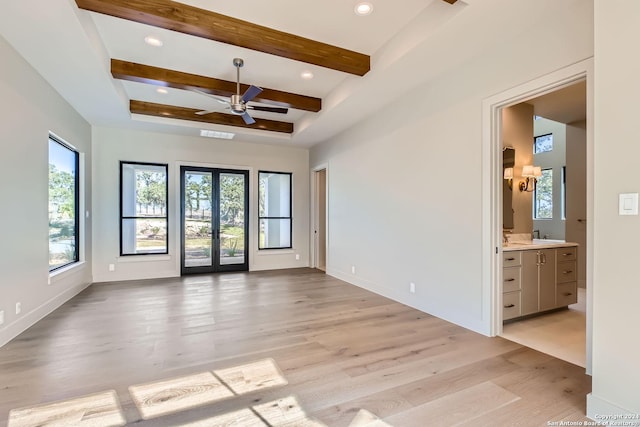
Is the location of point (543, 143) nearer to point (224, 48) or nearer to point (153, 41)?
point (224, 48)

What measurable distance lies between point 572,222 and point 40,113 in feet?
26.4

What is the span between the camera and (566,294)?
399 cm

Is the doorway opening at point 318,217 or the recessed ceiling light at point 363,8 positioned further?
the doorway opening at point 318,217

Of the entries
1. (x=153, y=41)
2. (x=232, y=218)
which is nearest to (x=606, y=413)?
(x=153, y=41)

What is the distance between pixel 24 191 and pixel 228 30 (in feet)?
9.23

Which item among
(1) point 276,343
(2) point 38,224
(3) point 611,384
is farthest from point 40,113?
(3) point 611,384

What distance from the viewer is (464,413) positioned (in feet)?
6.36

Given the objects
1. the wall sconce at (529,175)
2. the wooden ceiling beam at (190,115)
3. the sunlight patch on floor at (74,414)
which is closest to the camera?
the sunlight patch on floor at (74,414)

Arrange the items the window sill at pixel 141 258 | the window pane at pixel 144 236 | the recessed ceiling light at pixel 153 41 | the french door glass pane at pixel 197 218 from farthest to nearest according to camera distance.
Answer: the french door glass pane at pixel 197 218, the window pane at pixel 144 236, the window sill at pixel 141 258, the recessed ceiling light at pixel 153 41

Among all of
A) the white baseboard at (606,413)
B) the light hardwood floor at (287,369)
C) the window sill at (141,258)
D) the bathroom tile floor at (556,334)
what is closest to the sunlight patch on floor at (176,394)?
the light hardwood floor at (287,369)

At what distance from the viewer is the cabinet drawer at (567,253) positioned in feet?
12.9

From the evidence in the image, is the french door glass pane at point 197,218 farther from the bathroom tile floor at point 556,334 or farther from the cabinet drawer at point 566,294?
the cabinet drawer at point 566,294

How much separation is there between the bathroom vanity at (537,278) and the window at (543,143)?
214 inches

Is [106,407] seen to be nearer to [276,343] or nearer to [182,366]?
[182,366]
